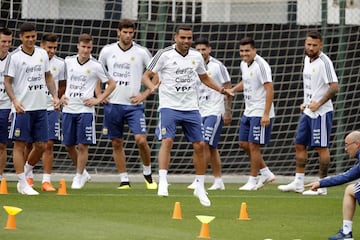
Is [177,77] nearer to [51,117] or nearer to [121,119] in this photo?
[121,119]

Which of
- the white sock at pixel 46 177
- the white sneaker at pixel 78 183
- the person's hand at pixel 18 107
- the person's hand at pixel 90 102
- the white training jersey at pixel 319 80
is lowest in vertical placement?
the white sneaker at pixel 78 183

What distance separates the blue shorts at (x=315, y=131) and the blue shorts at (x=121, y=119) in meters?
2.26

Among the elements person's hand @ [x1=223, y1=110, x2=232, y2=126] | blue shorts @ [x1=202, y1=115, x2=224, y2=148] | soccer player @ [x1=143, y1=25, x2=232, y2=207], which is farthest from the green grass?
person's hand @ [x1=223, y1=110, x2=232, y2=126]

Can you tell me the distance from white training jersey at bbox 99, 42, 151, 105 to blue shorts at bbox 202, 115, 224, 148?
1.30 metres

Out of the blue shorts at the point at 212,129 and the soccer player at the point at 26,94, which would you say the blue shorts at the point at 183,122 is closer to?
the soccer player at the point at 26,94

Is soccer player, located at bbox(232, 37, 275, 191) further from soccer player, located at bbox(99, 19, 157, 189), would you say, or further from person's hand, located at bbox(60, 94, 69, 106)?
person's hand, located at bbox(60, 94, 69, 106)

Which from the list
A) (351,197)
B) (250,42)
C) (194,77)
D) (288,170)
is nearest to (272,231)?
(351,197)

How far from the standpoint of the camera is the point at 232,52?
19562 mm

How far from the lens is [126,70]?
16.7 meters

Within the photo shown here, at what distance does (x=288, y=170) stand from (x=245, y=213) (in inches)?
290

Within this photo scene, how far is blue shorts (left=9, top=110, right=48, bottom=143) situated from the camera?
14891 millimetres

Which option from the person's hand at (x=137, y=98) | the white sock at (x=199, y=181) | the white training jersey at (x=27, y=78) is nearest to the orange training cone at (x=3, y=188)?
the white training jersey at (x=27, y=78)

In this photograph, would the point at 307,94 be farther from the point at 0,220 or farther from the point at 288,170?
the point at 0,220

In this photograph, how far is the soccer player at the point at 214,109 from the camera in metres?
17.2
